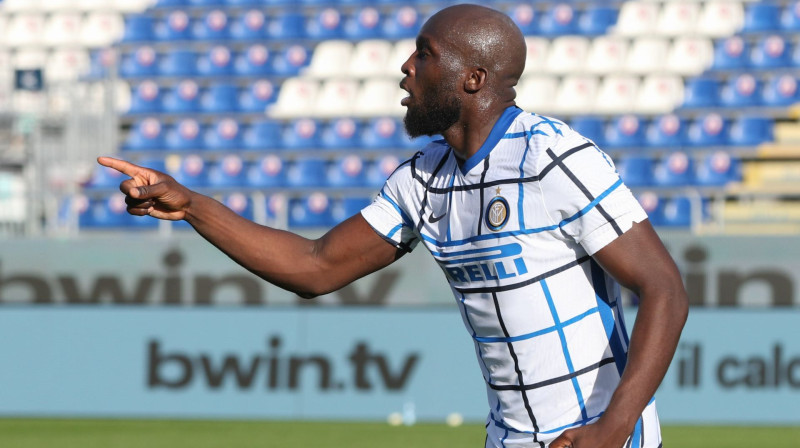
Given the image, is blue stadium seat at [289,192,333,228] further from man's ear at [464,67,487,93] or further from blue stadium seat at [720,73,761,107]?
man's ear at [464,67,487,93]

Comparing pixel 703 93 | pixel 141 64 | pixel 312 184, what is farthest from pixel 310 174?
pixel 703 93

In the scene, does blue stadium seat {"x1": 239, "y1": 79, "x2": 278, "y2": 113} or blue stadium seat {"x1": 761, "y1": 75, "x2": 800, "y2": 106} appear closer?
blue stadium seat {"x1": 761, "y1": 75, "x2": 800, "y2": 106}

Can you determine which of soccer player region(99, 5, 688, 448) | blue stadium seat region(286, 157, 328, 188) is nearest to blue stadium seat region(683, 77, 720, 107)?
blue stadium seat region(286, 157, 328, 188)

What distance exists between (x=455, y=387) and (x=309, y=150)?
5.96 metres

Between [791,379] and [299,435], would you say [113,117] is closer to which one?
[299,435]

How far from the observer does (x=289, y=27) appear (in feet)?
59.6

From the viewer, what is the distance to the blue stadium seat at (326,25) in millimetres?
18047

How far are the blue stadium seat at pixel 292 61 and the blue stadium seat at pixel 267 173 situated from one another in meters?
1.92

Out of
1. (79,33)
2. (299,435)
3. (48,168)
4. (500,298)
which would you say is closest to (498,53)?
(500,298)

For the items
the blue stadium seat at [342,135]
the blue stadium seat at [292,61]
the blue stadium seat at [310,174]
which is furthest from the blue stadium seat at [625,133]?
the blue stadium seat at [292,61]

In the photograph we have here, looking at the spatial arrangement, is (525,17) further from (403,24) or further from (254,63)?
(254,63)

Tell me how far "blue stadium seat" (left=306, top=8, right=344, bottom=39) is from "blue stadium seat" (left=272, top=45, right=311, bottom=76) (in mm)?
320

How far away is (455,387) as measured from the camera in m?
11.3

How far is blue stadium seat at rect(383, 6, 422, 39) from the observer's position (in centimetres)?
1762
